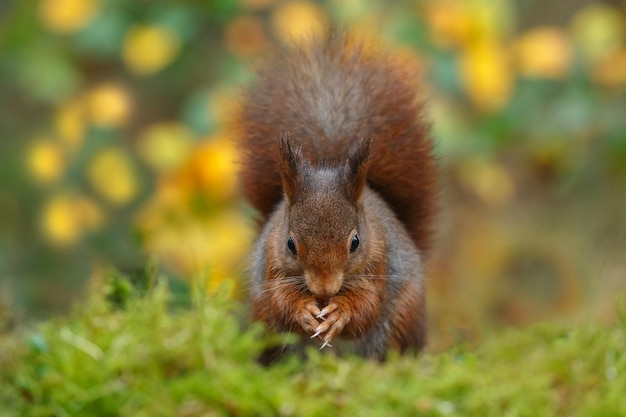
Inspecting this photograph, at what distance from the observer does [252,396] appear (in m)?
1.27

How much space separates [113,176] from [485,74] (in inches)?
60.3

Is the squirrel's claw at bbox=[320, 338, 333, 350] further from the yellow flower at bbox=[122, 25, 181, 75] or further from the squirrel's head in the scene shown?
the yellow flower at bbox=[122, 25, 181, 75]

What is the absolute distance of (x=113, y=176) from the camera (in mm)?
3867

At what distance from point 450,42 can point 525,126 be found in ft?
2.00

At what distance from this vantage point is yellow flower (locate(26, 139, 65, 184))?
12.5 feet

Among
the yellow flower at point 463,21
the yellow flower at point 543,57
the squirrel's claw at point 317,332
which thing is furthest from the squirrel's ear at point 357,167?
the yellow flower at point 543,57

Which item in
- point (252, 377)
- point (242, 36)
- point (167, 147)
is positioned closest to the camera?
point (252, 377)

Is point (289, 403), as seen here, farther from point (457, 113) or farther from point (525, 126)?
point (525, 126)

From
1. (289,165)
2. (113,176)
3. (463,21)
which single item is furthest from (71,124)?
(289,165)

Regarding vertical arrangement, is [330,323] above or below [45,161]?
above

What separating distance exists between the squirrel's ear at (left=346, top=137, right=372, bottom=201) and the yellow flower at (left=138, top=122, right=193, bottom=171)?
6.31ft

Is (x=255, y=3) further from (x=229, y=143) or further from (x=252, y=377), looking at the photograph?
(x=252, y=377)

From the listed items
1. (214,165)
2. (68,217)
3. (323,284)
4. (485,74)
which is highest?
(323,284)

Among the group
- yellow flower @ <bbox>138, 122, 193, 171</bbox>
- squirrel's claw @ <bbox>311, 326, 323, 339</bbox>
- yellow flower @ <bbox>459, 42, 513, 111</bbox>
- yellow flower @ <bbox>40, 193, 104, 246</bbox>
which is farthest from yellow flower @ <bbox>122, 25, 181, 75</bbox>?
squirrel's claw @ <bbox>311, 326, 323, 339</bbox>
